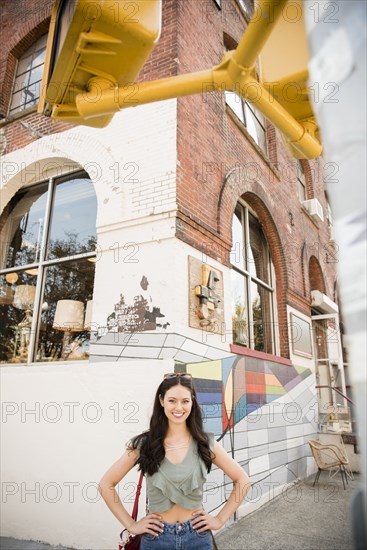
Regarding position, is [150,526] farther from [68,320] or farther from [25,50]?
[25,50]

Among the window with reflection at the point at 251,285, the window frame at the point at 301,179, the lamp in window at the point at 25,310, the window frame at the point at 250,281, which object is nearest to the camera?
the lamp in window at the point at 25,310

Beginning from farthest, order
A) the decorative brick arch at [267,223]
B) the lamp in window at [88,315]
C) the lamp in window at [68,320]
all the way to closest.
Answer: the decorative brick arch at [267,223], the lamp in window at [68,320], the lamp in window at [88,315]

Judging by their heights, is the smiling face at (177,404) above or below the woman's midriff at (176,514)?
above

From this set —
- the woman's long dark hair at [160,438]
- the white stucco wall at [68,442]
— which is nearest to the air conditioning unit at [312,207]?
the white stucco wall at [68,442]

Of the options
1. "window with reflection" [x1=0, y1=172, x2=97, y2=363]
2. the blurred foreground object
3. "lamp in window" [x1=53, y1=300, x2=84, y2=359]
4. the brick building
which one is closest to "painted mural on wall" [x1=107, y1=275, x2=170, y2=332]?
the brick building

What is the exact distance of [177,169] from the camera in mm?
5129

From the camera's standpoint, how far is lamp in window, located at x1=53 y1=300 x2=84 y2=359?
5.83 meters

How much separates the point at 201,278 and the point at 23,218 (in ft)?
13.1

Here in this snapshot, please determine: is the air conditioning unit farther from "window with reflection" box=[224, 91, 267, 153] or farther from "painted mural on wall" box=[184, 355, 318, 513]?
"painted mural on wall" box=[184, 355, 318, 513]

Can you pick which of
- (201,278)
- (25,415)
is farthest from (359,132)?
(25,415)

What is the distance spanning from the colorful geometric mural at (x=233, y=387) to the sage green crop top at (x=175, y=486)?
2.02 metres

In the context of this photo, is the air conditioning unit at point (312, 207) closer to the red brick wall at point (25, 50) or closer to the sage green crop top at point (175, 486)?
the red brick wall at point (25, 50)

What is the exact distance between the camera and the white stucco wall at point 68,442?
173 inches

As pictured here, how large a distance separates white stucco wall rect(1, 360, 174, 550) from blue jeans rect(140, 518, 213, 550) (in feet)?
6.36
